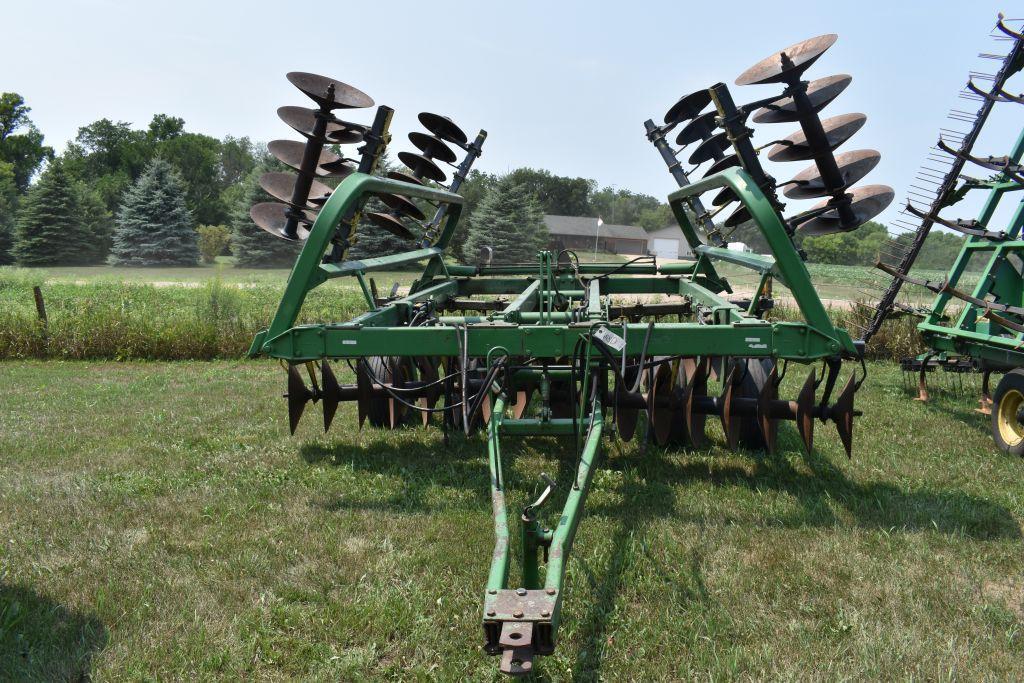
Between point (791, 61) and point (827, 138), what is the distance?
47 centimetres

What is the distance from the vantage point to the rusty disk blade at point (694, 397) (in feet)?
13.8

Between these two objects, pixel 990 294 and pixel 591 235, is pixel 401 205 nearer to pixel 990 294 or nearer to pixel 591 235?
pixel 990 294

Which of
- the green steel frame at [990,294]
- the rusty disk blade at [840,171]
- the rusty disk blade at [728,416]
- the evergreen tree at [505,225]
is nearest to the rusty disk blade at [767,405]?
the rusty disk blade at [728,416]

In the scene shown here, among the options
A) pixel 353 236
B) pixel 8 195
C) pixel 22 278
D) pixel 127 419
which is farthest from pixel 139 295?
pixel 8 195

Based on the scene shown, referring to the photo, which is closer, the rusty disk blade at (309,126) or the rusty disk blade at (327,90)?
the rusty disk blade at (327,90)

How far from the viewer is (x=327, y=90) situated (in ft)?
15.1

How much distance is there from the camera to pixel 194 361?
10836 mm

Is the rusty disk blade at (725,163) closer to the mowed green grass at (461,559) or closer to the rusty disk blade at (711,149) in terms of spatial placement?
the rusty disk blade at (711,149)

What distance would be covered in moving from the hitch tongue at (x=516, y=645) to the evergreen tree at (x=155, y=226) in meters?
37.9

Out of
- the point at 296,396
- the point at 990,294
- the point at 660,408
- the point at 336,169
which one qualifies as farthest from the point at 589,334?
the point at 990,294

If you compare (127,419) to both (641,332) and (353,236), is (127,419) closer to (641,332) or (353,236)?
(353,236)

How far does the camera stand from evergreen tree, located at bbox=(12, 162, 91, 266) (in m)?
34.7

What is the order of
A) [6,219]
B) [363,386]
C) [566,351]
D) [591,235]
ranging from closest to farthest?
[566,351]
[363,386]
[6,219]
[591,235]

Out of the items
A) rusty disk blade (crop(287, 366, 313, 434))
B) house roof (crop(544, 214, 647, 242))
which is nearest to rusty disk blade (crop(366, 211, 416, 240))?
rusty disk blade (crop(287, 366, 313, 434))
